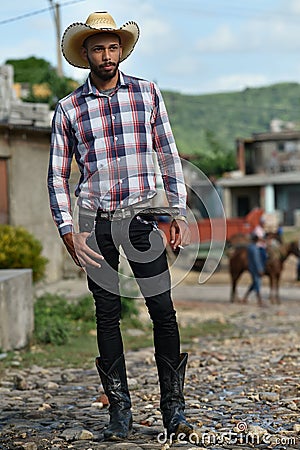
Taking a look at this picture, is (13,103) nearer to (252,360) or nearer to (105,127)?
(252,360)

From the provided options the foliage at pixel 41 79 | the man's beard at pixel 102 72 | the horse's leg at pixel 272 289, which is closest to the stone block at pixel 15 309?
the man's beard at pixel 102 72

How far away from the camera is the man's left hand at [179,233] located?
15.8 ft

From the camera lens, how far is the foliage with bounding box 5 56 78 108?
98.3ft

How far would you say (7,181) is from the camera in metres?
17.9

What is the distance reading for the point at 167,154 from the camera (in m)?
4.98

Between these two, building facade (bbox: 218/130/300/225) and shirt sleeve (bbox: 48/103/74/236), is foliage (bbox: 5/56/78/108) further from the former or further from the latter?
shirt sleeve (bbox: 48/103/74/236)

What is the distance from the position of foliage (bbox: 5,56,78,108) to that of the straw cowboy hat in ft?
76.9

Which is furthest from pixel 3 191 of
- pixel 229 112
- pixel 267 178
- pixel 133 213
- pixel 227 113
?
pixel 229 112

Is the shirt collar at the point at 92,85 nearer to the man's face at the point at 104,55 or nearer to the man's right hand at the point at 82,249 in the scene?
the man's face at the point at 104,55

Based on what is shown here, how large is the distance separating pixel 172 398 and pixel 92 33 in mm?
2080

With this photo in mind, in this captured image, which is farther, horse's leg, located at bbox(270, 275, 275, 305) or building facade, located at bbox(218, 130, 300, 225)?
building facade, located at bbox(218, 130, 300, 225)

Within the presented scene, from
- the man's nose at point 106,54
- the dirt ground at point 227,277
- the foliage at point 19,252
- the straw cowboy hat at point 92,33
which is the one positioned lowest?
the dirt ground at point 227,277

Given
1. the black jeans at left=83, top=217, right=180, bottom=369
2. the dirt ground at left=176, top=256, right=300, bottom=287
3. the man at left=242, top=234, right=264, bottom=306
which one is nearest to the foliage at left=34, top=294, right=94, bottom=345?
the black jeans at left=83, top=217, right=180, bottom=369

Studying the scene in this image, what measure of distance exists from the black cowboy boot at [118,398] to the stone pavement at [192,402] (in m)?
0.09
